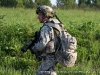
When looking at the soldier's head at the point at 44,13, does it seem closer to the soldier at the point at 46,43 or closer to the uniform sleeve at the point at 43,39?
the soldier at the point at 46,43

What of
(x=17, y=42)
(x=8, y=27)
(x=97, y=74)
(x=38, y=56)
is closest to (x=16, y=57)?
(x=17, y=42)

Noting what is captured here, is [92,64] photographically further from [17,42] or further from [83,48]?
[17,42]

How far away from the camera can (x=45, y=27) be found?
15.9 feet

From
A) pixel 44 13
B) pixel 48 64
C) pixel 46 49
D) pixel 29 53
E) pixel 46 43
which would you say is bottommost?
pixel 29 53

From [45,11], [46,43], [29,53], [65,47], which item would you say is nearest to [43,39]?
[46,43]

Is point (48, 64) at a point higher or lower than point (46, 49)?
lower

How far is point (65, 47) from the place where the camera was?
4.78 m

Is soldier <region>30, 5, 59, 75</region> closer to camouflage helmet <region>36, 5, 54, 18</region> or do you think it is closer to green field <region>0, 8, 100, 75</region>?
camouflage helmet <region>36, 5, 54, 18</region>

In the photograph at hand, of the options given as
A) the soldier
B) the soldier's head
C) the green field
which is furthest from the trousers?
the green field

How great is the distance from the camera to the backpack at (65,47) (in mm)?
4758

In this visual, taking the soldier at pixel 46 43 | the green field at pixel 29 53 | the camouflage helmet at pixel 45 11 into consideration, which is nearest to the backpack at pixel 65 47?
the soldier at pixel 46 43

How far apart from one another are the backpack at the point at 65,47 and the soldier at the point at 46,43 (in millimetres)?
72

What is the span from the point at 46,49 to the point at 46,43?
0.12m

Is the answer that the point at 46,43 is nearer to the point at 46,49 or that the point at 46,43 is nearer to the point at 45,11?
the point at 46,49
